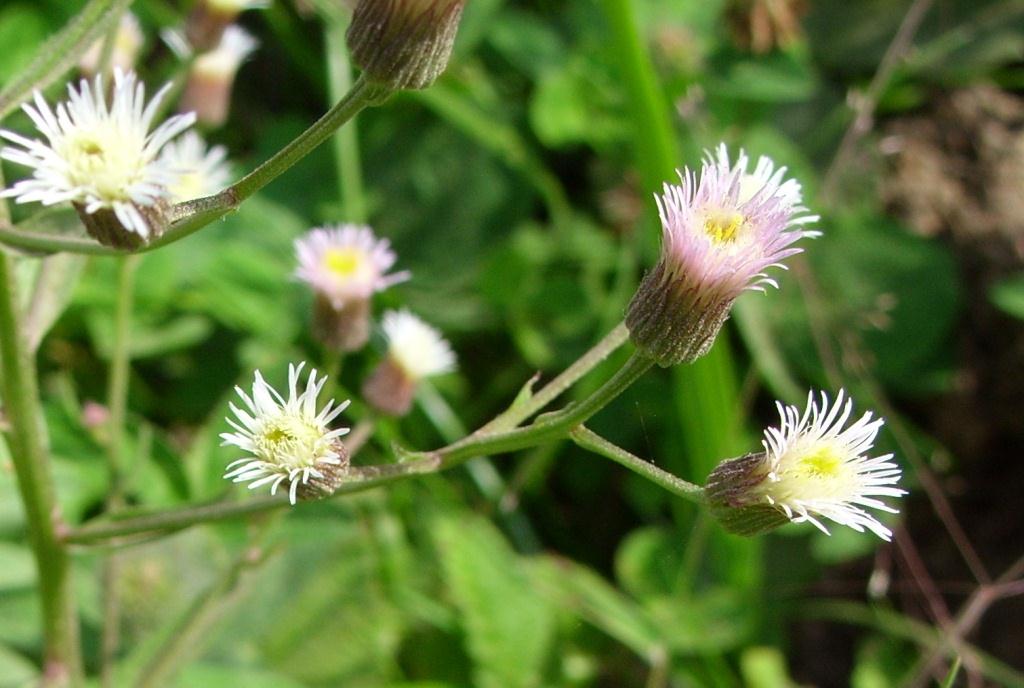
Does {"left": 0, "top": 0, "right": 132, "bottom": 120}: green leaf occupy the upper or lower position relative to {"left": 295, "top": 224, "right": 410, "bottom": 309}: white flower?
lower

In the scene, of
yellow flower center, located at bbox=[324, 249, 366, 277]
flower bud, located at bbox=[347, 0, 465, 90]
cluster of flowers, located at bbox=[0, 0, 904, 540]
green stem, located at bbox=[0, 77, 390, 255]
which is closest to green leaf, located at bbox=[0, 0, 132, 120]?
cluster of flowers, located at bbox=[0, 0, 904, 540]

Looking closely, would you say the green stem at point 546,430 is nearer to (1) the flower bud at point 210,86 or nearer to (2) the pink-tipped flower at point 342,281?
(2) the pink-tipped flower at point 342,281

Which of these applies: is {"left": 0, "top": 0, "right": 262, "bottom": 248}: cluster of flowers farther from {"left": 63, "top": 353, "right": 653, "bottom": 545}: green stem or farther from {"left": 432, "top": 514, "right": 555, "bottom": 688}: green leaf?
{"left": 432, "top": 514, "right": 555, "bottom": 688}: green leaf

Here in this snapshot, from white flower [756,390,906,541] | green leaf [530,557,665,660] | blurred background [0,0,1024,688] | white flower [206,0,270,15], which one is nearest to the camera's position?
white flower [756,390,906,541]

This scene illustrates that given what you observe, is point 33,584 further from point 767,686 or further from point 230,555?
point 767,686

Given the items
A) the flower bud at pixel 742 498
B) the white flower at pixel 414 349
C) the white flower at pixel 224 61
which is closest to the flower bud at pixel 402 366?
the white flower at pixel 414 349

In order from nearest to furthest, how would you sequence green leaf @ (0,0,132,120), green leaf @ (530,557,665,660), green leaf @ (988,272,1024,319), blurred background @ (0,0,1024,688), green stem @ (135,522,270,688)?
green leaf @ (0,0,132,120) → green stem @ (135,522,270,688) → blurred background @ (0,0,1024,688) → green leaf @ (530,557,665,660) → green leaf @ (988,272,1024,319)

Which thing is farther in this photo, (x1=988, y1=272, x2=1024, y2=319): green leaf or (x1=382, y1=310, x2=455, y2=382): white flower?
(x1=988, y1=272, x2=1024, y2=319): green leaf
